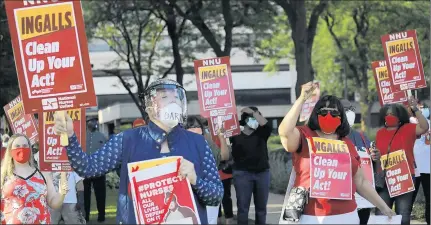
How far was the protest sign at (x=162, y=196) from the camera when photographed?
493 cm

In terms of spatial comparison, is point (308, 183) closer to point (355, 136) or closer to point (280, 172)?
point (355, 136)

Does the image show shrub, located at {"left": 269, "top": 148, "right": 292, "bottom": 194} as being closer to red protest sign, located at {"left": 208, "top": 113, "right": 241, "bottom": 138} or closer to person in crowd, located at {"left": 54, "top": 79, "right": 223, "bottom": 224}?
red protest sign, located at {"left": 208, "top": 113, "right": 241, "bottom": 138}

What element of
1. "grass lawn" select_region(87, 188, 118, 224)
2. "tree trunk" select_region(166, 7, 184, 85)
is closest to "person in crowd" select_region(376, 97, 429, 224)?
"grass lawn" select_region(87, 188, 118, 224)

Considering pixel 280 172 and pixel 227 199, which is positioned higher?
pixel 227 199

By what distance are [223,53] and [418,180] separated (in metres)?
13.8

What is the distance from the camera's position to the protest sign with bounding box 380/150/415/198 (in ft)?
33.8

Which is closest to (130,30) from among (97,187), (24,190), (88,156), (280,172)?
(280,172)

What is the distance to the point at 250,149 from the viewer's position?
39.8 ft

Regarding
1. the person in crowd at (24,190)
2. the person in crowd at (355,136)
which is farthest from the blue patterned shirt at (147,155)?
the person in crowd at (355,136)

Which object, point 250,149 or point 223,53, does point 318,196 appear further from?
point 223,53

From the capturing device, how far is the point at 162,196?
498cm

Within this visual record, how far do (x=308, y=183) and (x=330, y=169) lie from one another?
20 cm

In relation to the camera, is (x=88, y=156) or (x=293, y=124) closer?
(x=88, y=156)

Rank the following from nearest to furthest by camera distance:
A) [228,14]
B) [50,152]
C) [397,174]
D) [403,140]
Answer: [50,152], [397,174], [403,140], [228,14]
